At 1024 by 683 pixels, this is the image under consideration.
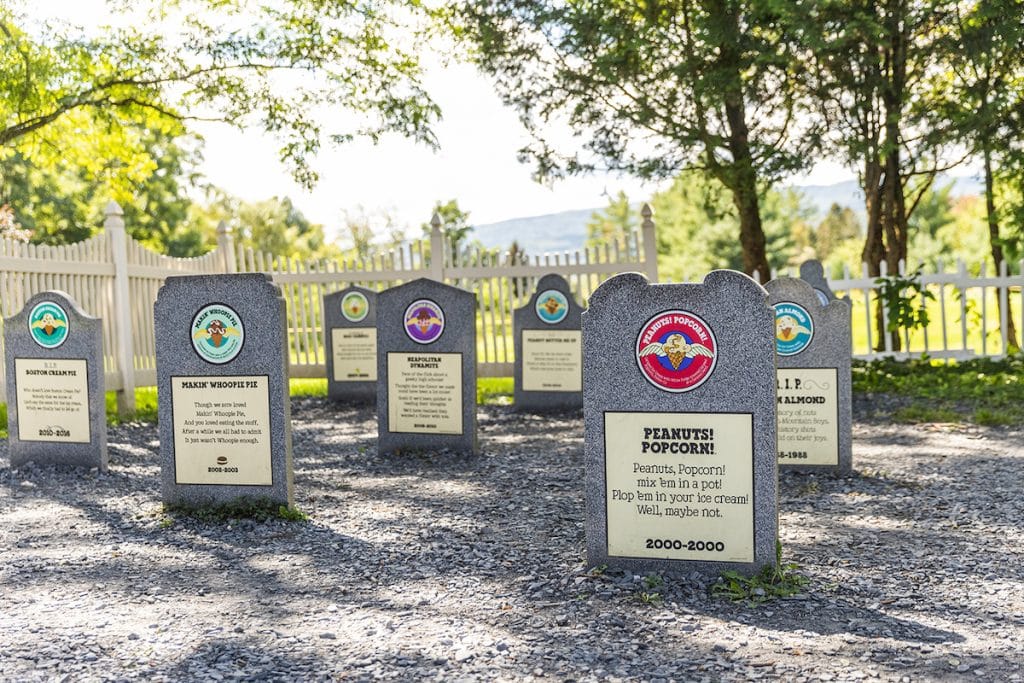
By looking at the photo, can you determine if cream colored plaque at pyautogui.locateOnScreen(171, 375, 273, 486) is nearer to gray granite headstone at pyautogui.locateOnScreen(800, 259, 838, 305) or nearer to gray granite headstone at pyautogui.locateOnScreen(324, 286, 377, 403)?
gray granite headstone at pyautogui.locateOnScreen(800, 259, 838, 305)

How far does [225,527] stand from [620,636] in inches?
118

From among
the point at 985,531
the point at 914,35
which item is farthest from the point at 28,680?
the point at 914,35

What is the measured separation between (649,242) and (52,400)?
874 cm

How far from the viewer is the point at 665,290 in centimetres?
461

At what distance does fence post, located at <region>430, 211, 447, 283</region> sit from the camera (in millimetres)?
14922

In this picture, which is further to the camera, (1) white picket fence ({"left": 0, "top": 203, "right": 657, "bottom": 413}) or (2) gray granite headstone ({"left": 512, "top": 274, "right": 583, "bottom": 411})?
(2) gray granite headstone ({"left": 512, "top": 274, "right": 583, "bottom": 411})

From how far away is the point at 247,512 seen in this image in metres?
6.14

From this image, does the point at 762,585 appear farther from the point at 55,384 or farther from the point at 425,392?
the point at 55,384

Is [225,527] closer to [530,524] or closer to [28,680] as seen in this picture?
[530,524]

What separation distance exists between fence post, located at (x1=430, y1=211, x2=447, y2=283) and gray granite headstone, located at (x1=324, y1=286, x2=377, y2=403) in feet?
7.21

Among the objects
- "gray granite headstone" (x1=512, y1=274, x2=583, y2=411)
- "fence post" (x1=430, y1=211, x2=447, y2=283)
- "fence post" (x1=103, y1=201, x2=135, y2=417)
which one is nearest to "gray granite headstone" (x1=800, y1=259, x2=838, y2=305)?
"gray granite headstone" (x1=512, y1=274, x2=583, y2=411)

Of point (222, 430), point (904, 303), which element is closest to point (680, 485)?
point (222, 430)

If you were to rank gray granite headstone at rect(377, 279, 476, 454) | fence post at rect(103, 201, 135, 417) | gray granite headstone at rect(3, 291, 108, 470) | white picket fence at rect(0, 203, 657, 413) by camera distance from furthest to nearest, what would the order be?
1. fence post at rect(103, 201, 135, 417)
2. white picket fence at rect(0, 203, 657, 413)
3. gray granite headstone at rect(377, 279, 476, 454)
4. gray granite headstone at rect(3, 291, 108, 470)

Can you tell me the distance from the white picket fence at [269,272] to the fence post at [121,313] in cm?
1
